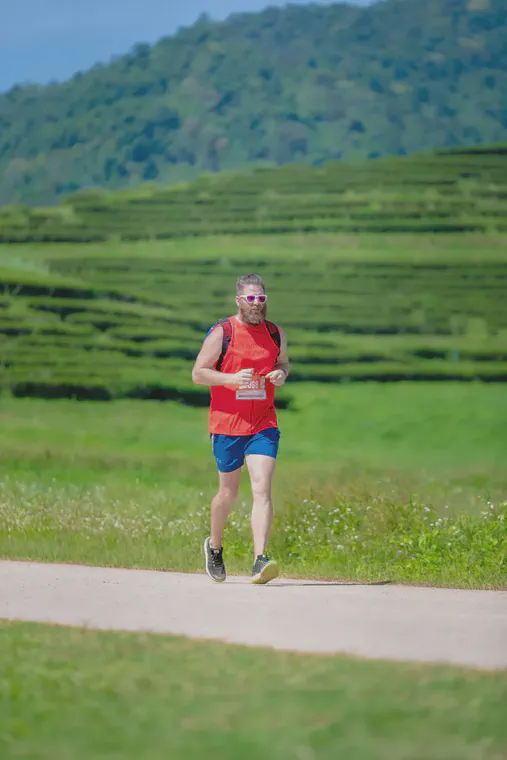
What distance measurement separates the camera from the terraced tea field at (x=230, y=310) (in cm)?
2545

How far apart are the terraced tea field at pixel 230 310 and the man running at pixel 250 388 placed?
54.2ft

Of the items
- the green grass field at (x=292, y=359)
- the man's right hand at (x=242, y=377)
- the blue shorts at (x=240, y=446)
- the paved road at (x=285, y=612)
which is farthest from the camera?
the green grass field at (x=292, y=359)

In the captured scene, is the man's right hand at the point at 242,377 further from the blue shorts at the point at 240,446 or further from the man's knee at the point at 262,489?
the man's knee at the point at 262,489

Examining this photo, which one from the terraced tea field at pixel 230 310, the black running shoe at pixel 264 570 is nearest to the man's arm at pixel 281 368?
the black running shoe at pixel 264 570

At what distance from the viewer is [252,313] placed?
7.44 meters

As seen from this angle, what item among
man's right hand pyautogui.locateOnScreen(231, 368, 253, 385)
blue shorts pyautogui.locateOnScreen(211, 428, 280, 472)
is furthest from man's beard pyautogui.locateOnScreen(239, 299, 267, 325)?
blue shorts pyautogui.locateOnScreen(211, 428, 280, 472)

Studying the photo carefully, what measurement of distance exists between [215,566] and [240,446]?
75 centimetres

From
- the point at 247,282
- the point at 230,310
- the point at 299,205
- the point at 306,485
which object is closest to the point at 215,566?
the point at 247,282

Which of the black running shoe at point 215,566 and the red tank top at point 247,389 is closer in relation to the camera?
the red tank top at point 247,389

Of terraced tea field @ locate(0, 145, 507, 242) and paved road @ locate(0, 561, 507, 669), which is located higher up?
terraced tea field @ locate(0, 145, 507, 242)

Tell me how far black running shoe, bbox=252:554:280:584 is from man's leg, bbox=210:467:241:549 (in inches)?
15.9

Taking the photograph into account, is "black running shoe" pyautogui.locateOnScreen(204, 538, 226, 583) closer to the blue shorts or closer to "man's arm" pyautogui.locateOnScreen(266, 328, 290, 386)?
the blue shorts

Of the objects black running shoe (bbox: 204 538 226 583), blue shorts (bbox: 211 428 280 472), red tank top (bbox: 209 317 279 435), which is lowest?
black running shoe (bbox: 204 538 226 583)

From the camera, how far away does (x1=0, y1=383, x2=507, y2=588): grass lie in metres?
8.96
